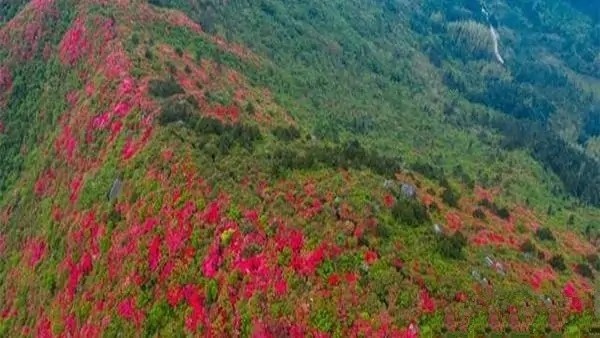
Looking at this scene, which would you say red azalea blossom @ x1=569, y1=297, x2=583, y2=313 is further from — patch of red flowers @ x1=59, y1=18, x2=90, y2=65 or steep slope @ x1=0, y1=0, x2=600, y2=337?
patch of red flowers @ x1=59, y1=18, x2=90, y2=65

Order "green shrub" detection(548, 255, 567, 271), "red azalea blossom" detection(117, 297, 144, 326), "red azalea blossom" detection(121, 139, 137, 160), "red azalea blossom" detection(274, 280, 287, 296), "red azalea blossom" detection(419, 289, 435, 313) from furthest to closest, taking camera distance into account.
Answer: "red azalea blossom" detection(121, 139, 137, 160)
"green shrub" detection(548, 255, 567, 271)
"red azalea blossom" detection(117, 297, 144, 326)
"red azalea blossom" detection(274, 280, 287, 296)
"red azalea blossom" detection(419, 289, 435, 313)

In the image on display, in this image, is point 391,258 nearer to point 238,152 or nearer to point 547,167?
point 238,152

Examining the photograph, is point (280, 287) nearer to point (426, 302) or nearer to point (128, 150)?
point (426, 302)

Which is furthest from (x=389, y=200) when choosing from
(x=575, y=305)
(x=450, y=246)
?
(x=575, y=305)

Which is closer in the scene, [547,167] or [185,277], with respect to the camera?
[185,277]

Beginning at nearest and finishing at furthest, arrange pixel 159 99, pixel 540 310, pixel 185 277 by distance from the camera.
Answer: pixel 540 310 → pixel 185 277 → pixel 159 99

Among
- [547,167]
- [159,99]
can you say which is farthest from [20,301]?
[547,167]

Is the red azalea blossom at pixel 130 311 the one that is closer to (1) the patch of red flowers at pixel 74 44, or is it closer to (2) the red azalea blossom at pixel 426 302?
(2) the red azalea blossom at pixel 426 302

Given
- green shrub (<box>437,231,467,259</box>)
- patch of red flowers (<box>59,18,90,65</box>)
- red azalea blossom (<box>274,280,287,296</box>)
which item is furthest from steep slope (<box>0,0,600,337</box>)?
patch of red flowers (<box>59,18,90,65</box>)
